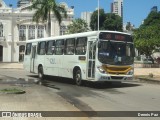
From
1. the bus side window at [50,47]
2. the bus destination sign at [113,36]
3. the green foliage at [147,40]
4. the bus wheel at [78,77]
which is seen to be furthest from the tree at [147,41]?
the bus destination sign at [113,36]

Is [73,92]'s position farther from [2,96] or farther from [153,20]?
[153,20]

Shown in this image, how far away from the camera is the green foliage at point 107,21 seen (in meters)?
93.7

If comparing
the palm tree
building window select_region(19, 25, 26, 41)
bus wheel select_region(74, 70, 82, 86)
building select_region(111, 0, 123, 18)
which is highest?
building select_region(111, 0, 123, 18)

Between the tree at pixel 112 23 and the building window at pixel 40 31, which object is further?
the tree at pixel 112 23

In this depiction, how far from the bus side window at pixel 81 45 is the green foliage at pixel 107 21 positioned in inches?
2770

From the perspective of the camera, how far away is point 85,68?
21.8 m

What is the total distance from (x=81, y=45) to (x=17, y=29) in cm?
6714

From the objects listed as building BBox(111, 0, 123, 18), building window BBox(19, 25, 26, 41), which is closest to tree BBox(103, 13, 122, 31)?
building window BBox(19, 25, 26, 41)

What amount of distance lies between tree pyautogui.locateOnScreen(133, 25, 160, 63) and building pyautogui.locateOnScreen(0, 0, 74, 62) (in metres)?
30.8

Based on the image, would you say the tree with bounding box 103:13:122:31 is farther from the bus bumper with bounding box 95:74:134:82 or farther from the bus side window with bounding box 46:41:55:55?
the bus bumper with bounding box 95:74:134:82

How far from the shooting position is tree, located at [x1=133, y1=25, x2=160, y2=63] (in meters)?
56.1

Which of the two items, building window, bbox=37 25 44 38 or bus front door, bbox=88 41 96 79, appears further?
building window, bbox=37 25 44 38

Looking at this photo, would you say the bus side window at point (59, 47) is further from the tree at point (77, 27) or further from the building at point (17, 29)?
the building at point (17, 29)

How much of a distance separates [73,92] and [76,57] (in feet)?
12.9
